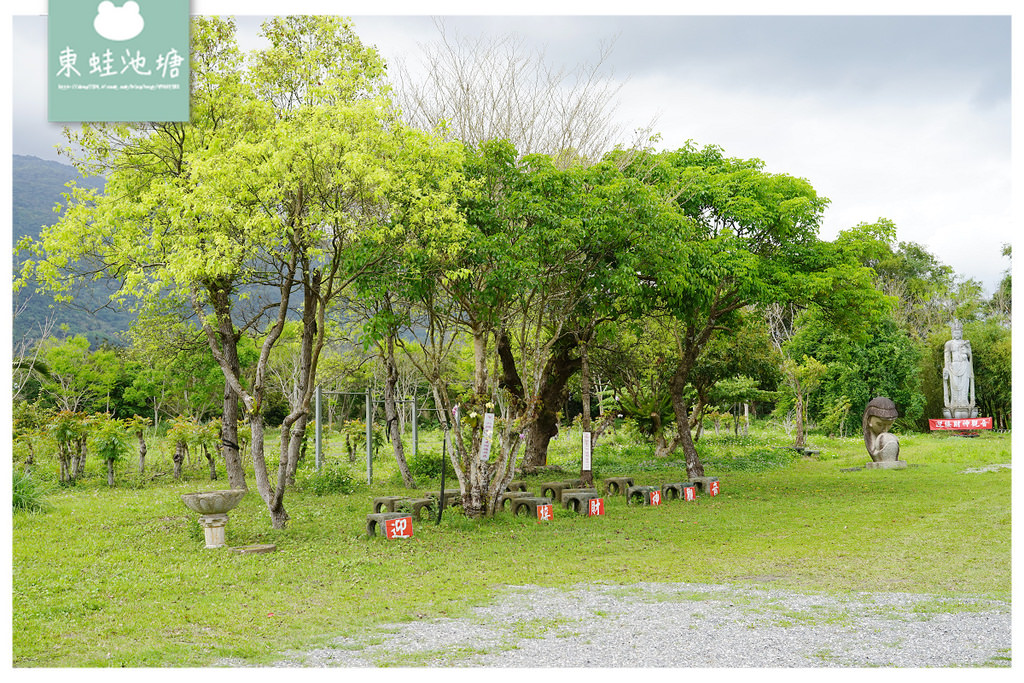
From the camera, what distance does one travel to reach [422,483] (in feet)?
45.6

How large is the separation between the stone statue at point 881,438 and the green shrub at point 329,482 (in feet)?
33.7

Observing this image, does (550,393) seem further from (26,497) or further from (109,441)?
(26,497)

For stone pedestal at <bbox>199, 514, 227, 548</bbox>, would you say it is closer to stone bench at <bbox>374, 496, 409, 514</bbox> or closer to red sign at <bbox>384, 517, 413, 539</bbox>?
red sign at <bbox>384, 517, 413, 539</bbox>

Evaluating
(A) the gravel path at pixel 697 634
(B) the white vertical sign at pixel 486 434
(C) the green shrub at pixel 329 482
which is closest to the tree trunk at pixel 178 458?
(C) the green shrub at pixel 329 482

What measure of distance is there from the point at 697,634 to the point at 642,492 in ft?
22.3

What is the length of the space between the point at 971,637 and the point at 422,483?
393 inches

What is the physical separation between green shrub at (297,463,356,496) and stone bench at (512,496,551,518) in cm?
345

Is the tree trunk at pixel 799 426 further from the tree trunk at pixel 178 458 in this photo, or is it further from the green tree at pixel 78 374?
the green tree at pixel 78 374

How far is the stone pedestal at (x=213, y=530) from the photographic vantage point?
7.89 meters

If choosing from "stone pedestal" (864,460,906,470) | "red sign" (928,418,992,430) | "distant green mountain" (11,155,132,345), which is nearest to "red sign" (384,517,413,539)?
"stone pedestal" (864,460,906,470)

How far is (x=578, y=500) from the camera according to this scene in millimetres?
10633

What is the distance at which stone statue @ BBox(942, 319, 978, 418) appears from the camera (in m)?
22.1

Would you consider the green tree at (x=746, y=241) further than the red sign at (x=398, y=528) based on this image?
Yes

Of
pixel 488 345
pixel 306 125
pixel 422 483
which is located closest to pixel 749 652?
pixel 306 125
